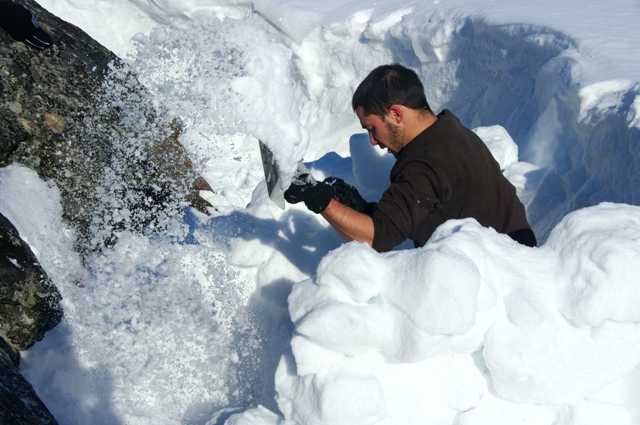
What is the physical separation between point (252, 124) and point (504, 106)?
84.5 inches

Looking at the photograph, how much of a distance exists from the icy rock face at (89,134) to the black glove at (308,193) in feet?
4.02

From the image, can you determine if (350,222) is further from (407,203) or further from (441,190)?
(441,190)

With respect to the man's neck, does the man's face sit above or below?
below

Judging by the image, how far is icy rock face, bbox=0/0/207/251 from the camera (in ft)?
7.88

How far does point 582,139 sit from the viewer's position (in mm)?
2312

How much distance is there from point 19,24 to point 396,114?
1.85 metres

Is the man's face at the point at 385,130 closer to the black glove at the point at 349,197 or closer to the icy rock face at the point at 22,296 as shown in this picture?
the black glove at the point at 349,197

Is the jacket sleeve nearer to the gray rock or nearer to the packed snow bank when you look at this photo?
the packed snow bank

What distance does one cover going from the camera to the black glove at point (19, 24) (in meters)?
2.40

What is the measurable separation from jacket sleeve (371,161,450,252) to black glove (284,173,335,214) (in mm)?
182

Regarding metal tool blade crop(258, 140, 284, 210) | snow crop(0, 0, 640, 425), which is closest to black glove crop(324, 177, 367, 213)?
snow crop(0, 0, 640, 425)

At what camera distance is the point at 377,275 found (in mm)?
1393

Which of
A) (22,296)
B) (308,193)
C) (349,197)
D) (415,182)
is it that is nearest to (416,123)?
(415,182)

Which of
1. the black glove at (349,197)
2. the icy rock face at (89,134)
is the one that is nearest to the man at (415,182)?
the black glove at (349,197)
